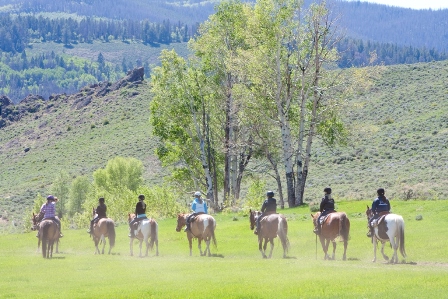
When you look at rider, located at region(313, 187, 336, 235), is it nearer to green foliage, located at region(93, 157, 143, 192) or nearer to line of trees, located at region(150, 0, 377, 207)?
line of trees, located at region(150, 0, 377, 207)

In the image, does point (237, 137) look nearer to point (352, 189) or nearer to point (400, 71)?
point (352, 189)

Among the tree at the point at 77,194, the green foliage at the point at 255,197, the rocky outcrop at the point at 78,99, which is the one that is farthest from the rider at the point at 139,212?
the rocky outcrop at the point at 78,99

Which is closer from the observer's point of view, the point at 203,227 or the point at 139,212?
Result: the point at 203,227

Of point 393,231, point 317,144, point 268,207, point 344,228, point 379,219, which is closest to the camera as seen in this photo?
point 393,231

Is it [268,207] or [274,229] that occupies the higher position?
[268,207]

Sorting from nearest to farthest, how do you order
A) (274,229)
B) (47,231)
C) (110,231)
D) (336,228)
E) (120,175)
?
1. (336,228)
2. (274,229)
3. (47,231)
4. (110,231)
5. (120,175)

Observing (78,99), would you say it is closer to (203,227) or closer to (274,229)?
(203,227)

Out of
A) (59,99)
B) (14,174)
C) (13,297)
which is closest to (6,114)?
(59,99)

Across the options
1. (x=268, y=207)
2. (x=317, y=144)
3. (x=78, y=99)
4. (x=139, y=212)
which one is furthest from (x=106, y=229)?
(x=78, y=99)

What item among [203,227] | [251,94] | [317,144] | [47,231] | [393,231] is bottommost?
[47,231]

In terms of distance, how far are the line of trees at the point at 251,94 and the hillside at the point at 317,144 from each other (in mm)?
3307

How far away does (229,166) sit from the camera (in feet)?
185

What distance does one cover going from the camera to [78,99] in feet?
607

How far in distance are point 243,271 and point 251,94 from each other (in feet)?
90.2
